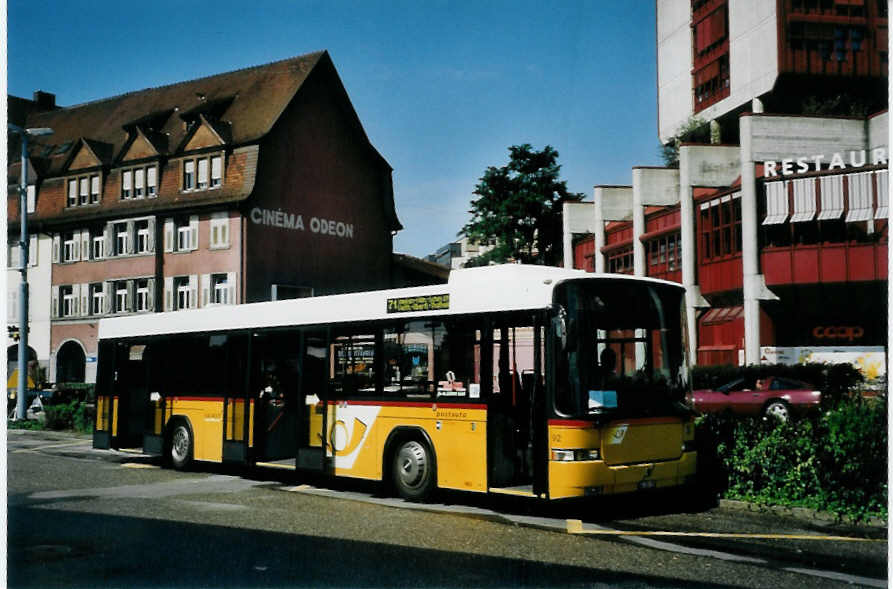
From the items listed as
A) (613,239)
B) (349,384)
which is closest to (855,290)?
(349,384)

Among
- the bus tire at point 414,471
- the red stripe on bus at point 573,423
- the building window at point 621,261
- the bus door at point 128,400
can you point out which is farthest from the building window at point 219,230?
the red stripe on bus at point 573,423

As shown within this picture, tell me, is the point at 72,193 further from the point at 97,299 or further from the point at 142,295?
the point at 142,295

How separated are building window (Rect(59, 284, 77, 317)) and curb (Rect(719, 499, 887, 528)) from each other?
137ft

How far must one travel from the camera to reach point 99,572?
26.1ft

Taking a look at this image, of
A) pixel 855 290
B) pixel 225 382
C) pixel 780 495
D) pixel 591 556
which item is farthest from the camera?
pixel 855 290

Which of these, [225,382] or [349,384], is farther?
[225,382]

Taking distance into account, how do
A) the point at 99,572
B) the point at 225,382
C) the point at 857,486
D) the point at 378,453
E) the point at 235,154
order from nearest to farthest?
the point at 99,572 → the point at 857,486 → the point at 378,453 → the point at 225,382 → the point at 235,154

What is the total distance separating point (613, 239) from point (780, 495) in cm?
3600

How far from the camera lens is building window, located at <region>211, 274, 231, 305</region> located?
4472 cm

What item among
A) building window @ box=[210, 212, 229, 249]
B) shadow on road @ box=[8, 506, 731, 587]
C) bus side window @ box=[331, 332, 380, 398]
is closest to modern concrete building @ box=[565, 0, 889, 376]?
bus side window @ box=[331, 332, 380, 398]

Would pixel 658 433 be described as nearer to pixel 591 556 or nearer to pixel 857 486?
pixel 857 486

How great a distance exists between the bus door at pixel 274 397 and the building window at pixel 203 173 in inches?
1268

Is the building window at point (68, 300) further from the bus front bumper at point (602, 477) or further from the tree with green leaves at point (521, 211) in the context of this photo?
the bus front bumper at point (602, 477)

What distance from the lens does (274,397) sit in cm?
1498
